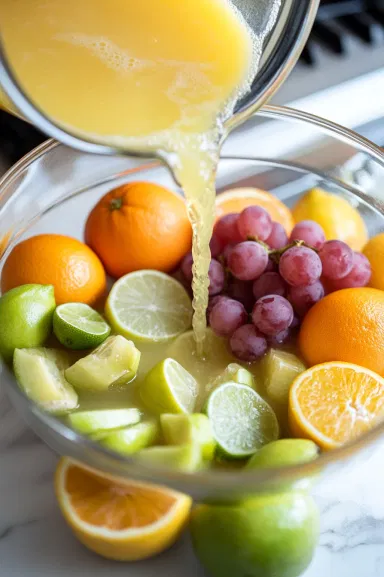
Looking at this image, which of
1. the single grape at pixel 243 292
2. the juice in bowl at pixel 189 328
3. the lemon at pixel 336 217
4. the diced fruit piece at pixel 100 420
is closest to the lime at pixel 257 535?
the juice in bowl at pixel 189 328

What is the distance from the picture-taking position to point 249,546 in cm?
79

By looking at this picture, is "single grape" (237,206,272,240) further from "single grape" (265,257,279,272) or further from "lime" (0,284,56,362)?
"lime" (0,284,56,362)

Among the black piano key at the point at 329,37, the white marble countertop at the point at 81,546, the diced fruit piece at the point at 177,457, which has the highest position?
the black piano key at the point at 329,37

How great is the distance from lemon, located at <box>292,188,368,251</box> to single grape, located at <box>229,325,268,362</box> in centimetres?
26

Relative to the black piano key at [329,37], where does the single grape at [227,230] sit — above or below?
below

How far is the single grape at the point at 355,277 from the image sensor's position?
1.07 m

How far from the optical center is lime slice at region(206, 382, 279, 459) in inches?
34.7

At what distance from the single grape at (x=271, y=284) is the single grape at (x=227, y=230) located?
0.32ft

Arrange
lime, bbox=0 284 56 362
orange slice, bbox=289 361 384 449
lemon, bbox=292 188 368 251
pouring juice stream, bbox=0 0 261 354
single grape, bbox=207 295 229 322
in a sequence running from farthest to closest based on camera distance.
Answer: lemon, bbox=292 188 368 251 < single grape, bbox=207 295 229 322 < lime, bbox=0 284 56 362 < orange slice, bbox=289 361 384 449 < pouring juice stream, bbox=0 0 261 354

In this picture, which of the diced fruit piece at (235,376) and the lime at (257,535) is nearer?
the lime at (257,535)

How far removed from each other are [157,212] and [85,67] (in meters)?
0.35

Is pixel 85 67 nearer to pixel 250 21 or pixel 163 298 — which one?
pixel 250 21

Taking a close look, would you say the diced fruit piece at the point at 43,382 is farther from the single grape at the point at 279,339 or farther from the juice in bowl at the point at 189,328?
the single grape at the point at 279,339

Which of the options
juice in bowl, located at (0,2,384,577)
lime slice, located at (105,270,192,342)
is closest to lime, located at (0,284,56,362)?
juice in bowl, located at (0,2,384,577)
